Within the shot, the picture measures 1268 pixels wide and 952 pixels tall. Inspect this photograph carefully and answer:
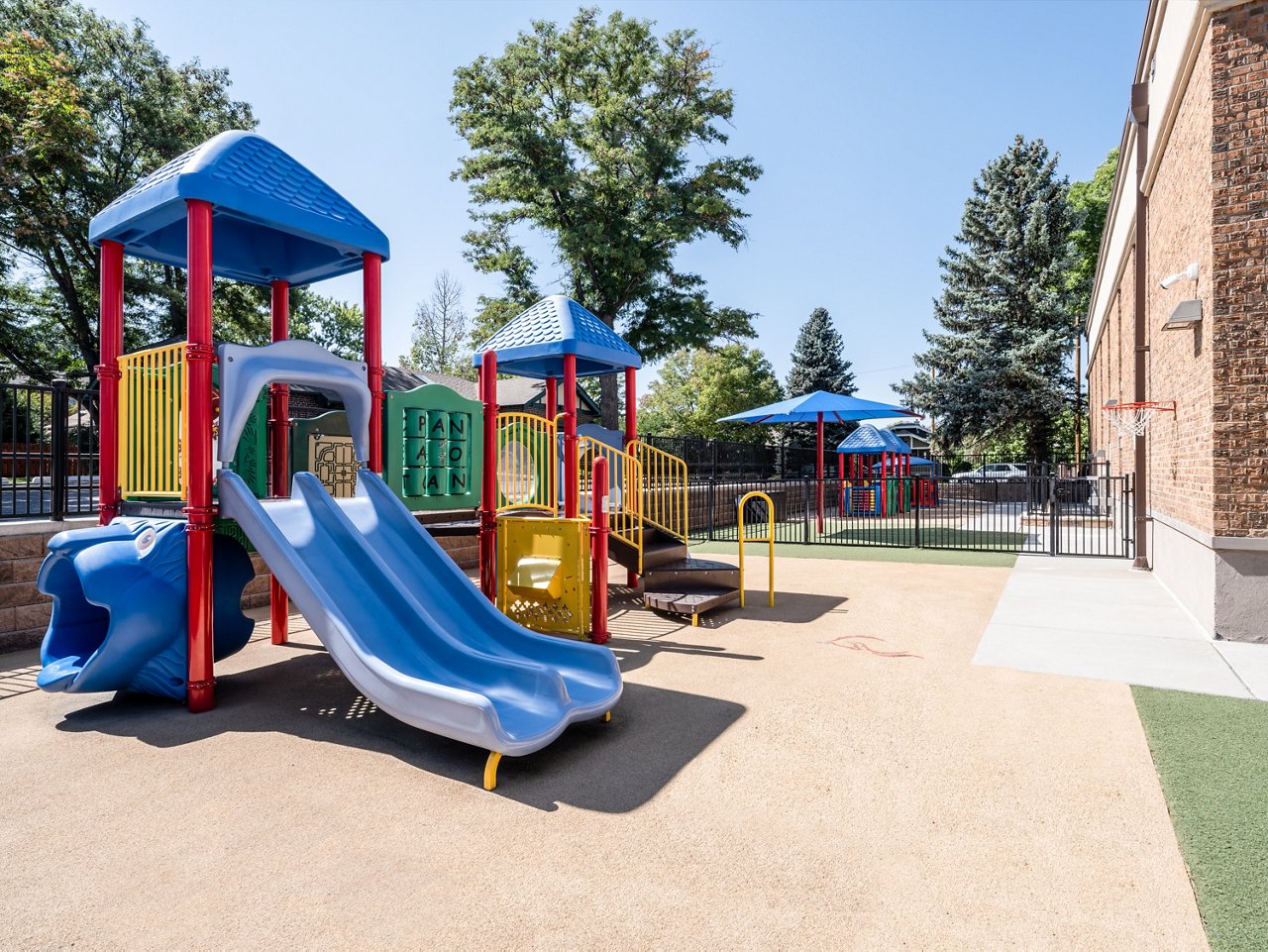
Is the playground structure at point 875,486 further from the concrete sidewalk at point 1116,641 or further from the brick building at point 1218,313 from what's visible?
the brick building at point 1218,313

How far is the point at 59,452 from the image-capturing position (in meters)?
6.67

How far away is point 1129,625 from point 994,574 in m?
3.77

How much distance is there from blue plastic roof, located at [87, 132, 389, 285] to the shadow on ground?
367 cm

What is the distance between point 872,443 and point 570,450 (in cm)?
1657

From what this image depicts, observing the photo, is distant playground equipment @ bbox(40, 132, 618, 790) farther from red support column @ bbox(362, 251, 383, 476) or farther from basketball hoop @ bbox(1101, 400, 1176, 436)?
basketball hoop @ bbox(1101, 400, 1176, 436)

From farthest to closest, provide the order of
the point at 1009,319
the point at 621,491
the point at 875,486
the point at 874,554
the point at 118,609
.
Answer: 1. the point at 1009,319
2. the point at 875,486
3. the point at 874,554
4. the point at 621,491
5. the point at 118,609

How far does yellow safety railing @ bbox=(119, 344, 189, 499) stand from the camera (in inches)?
210

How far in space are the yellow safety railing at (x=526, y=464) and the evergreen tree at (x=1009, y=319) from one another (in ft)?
89.7

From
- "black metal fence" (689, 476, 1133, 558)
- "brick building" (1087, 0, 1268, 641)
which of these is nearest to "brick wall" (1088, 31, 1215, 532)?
"brick building" (1087, 0, 1268, 641)

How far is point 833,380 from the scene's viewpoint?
38.8 meters

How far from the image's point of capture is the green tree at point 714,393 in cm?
3744

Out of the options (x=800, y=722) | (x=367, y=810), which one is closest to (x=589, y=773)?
(x=367, y=810)

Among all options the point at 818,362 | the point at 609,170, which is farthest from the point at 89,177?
the point at 818,362

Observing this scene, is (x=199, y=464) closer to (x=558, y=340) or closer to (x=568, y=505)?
(x=568, y=505)
